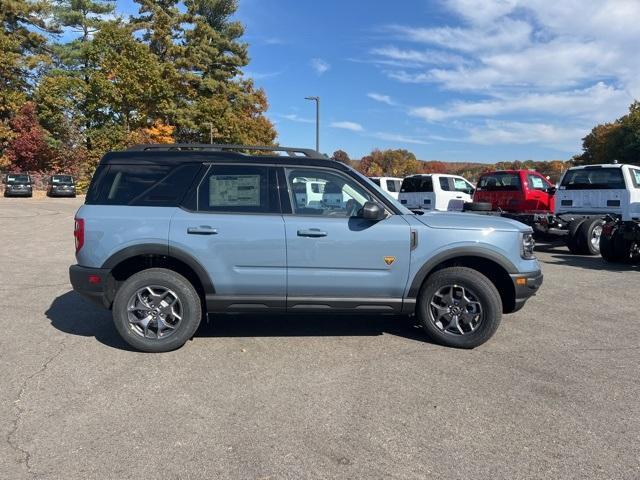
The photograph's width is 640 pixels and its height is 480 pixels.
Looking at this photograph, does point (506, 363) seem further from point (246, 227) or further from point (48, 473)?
point (48, 473)

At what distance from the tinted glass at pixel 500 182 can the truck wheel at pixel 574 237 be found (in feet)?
8.16

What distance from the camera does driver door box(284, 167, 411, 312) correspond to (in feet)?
15.2

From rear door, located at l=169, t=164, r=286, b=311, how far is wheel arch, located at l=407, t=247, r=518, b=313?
1.33 meters

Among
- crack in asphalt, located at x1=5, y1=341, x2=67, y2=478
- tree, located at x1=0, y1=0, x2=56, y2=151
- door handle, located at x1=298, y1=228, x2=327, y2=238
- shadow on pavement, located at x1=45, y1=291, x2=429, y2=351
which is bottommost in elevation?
crack in asphalt, located at x1=5, y1=341, x2=67, y2=478

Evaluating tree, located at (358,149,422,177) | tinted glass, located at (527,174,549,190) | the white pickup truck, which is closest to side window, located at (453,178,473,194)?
tinted glass, located at (527,174,549,190)

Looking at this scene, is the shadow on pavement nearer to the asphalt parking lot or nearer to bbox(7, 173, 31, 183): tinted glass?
the asphalt parking lot

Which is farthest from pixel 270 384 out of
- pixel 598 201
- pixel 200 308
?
pixel 598 201

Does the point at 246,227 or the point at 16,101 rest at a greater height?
the point at 16,101

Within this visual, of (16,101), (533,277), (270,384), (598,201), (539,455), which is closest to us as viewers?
(539,455)

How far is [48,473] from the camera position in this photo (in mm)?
2766

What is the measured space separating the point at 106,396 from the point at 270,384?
125cm

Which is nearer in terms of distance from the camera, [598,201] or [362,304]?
[362,304]

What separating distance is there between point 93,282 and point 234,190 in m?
1.59

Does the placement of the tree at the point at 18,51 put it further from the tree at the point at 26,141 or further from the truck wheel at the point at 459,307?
the truck wheel at the point at 459,307
